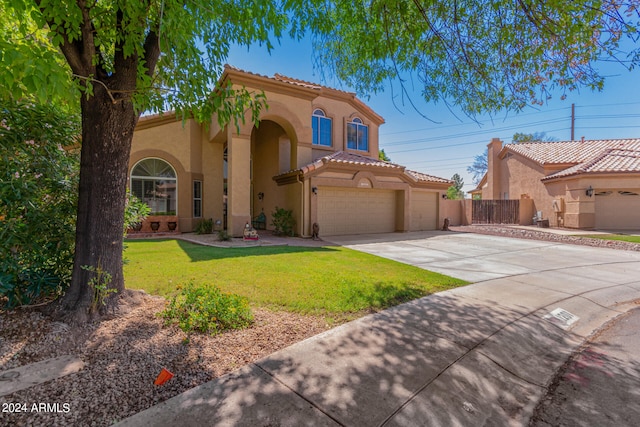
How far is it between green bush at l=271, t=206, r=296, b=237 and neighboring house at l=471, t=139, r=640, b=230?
17.2m

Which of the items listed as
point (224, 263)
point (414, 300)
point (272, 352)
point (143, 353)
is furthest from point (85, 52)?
point (414, 300)

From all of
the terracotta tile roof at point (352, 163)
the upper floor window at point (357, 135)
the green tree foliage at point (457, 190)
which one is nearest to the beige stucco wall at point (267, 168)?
the terracotta tile roof at point (352, 163)

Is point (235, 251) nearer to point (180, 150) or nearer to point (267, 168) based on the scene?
point (180, 150)

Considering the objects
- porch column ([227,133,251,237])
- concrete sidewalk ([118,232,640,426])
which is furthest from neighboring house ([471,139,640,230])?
porch column ([227,133,251,237])

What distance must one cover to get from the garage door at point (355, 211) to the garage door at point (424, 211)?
5.72 feet

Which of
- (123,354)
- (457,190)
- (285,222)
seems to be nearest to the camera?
(123,354)

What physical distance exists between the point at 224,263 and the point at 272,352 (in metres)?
5.06

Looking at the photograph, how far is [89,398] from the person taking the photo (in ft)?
8.37

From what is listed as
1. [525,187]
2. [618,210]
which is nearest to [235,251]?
[618,210]

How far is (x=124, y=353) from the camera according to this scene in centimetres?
325

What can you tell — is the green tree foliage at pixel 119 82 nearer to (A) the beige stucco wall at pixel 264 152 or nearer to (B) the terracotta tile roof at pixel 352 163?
(A) the beige stucco wall at pixel 264 152

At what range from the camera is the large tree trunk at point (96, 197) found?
3867 mm

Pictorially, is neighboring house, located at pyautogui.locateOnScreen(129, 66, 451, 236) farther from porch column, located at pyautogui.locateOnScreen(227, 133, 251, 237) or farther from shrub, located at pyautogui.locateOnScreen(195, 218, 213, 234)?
shrub, located at pyautogui.locateOnScreen(195, 218, 213, 234)

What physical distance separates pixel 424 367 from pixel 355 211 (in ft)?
42.9
